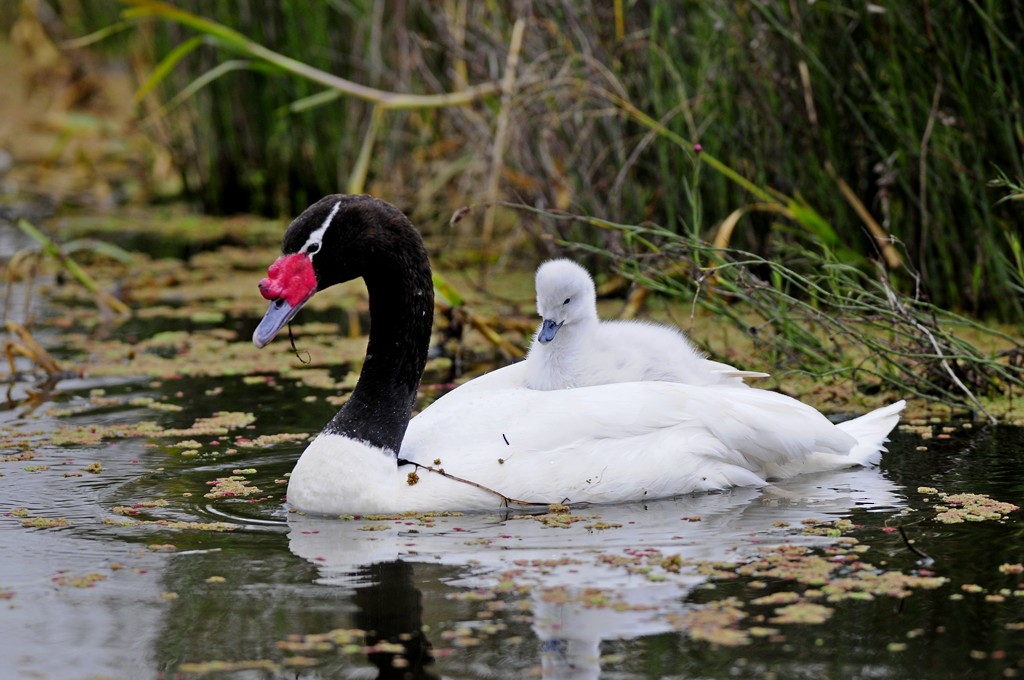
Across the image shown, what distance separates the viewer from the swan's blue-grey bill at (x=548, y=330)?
5191mm

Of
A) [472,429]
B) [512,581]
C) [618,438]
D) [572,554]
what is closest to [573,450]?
[618,438]

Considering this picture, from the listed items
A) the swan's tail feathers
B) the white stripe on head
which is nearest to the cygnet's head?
the white stripe on head

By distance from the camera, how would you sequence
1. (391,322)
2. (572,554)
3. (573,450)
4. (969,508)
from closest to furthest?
(572,554), (969,508), (573,450), (391,322)

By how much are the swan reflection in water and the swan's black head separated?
0.69m

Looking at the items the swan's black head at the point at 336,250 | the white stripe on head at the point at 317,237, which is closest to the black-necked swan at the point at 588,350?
the swan's black head at the point at 336,250

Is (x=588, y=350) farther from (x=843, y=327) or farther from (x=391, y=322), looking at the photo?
(x=843, y=327)

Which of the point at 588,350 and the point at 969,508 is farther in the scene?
the point at 588,350

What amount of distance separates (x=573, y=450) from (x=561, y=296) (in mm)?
676

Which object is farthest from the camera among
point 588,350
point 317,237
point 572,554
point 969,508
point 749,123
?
point 749,123

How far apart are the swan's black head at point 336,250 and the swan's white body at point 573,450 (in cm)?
46

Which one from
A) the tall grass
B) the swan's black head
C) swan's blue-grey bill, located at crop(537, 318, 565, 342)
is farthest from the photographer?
the tall grass

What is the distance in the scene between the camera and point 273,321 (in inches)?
187

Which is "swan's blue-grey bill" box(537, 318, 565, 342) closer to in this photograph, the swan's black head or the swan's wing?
the swan's wing

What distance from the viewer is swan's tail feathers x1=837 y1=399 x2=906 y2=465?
205 inches
